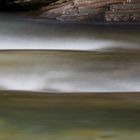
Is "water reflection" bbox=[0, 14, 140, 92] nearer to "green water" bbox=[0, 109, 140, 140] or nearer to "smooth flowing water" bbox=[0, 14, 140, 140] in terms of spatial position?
Answer: "smooth flowing water" bbox=[0, 14, 140, 140]

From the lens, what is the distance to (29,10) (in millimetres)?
3811

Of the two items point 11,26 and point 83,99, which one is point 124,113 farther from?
point 11,26

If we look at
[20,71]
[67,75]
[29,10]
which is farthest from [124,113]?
[29,10]

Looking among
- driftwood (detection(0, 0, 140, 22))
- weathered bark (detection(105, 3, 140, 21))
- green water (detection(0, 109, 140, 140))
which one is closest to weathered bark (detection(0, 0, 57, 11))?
driftwood (detection(0, 0, 140, 22))

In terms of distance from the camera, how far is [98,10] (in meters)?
3.38

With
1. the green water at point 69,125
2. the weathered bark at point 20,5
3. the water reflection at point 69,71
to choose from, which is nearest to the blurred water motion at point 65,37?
the water reflection at point 69,71

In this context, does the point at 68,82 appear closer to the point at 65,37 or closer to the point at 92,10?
the point at 65,37

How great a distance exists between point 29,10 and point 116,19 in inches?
33.8

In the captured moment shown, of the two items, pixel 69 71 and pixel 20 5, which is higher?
pixel 69 71

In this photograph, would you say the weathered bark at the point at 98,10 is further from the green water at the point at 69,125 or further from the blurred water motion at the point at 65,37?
the green water at the point at 69,125

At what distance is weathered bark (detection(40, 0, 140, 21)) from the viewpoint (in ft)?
10.8

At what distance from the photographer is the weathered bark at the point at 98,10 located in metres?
3.28

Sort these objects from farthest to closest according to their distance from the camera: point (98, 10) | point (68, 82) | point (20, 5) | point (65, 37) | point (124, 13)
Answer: point (20, 5) → point (98, 10) → point (124, 13) → point (65, 37) → point (68, 82)

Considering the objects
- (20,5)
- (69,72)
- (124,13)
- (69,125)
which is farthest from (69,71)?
(20,5)
